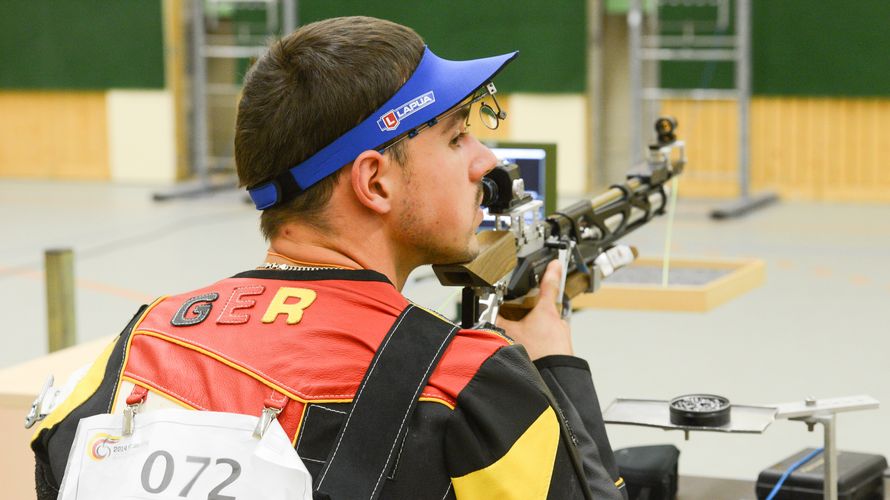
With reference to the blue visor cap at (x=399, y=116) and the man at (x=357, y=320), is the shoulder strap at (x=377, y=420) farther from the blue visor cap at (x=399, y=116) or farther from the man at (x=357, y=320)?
the blue visor cap at (x=399, y=116)

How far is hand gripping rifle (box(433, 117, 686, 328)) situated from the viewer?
1.79 metres

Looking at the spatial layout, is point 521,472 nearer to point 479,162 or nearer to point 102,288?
point 479,162

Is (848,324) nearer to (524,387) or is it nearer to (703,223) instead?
(703,223)

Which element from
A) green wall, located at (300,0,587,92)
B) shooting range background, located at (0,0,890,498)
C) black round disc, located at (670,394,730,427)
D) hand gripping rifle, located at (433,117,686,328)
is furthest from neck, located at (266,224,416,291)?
green wall, located at (300,0,587,92)

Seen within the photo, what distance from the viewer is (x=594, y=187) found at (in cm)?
934

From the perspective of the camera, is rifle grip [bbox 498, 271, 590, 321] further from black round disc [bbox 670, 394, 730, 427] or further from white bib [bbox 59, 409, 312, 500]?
white bib [bbox 59, 409, 312, 500]

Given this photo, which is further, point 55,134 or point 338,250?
point 55,134

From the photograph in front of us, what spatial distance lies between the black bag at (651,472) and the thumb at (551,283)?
744 mm

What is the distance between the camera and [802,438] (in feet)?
12.6

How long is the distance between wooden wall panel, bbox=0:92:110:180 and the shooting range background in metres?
0.02

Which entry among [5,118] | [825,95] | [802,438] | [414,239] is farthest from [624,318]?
[5,118]

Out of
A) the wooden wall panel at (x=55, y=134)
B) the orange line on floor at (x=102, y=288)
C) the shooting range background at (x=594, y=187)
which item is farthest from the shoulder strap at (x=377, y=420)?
the wooden wall panel at (x=55, y=134)

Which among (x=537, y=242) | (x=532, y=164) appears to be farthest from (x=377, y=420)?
(x=532, y=164)

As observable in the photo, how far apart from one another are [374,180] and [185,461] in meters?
0.33
